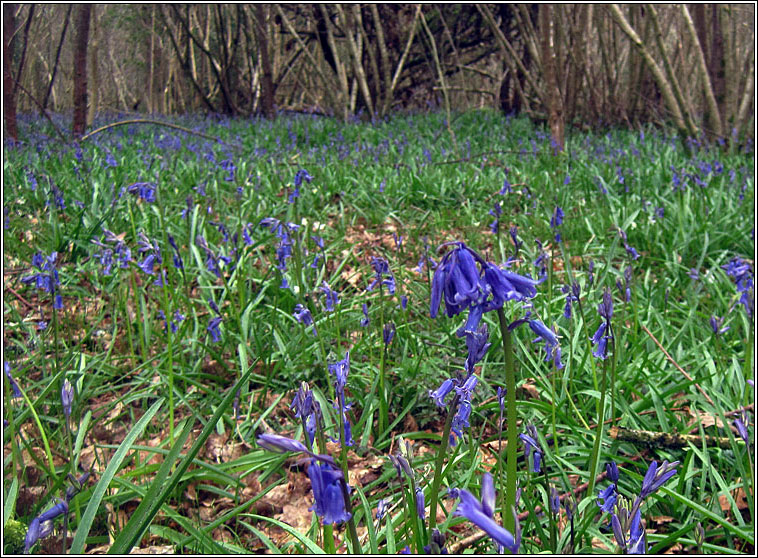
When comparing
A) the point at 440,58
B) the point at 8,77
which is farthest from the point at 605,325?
the point at 440,58

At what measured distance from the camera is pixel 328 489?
852 millimetres

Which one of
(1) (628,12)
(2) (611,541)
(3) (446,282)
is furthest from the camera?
(1) (628,12)

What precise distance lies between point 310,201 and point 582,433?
131 inches

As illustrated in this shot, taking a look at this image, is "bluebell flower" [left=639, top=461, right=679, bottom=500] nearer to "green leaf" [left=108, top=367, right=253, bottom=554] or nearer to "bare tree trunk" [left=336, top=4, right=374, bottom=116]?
"green leaf" [left=108, top=367, right=253, bottom=554]

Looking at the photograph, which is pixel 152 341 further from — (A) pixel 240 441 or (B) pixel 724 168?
(B) pixel 724 168

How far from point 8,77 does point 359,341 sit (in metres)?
6.37

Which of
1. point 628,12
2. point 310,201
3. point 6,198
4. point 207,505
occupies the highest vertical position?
point 628,12

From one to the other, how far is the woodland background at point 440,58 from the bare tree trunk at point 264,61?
0.08ft

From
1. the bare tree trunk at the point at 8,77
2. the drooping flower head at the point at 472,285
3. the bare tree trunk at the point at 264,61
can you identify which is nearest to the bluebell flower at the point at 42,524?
the drooping flower head at the point at 472,285

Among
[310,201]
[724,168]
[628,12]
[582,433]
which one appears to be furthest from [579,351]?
[628,12]

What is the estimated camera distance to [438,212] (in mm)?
4699

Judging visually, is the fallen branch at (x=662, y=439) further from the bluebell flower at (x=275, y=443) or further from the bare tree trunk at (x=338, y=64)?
the bare tree trunk at (x=338, y=64)

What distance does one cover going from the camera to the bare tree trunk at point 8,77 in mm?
6869

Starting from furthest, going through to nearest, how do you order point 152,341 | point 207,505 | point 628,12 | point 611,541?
point 628,12, point 152,341, point 207,505, point 611,541
